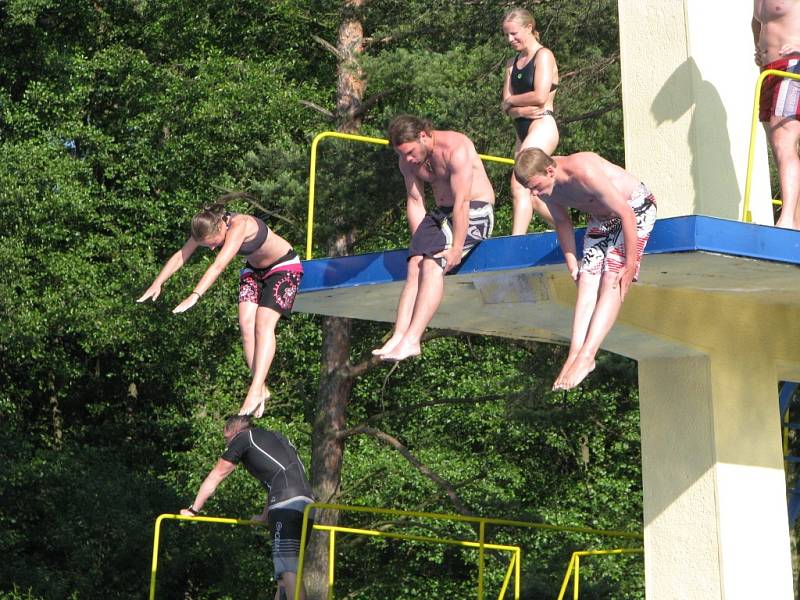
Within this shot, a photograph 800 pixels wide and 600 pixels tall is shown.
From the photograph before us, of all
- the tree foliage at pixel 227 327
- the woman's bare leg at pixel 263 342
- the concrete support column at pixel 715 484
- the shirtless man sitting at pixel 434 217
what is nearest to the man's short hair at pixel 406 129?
the shirtless man sitting at pixel 434 217

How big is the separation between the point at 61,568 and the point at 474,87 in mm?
11033

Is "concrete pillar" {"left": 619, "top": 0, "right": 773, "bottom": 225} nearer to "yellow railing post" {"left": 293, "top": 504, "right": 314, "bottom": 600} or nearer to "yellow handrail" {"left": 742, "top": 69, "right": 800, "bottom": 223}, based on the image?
"yellow handrail" {"left": 742, "top": 69, "right": 800, "bottom": 223}

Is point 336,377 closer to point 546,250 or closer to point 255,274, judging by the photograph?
point 255,274

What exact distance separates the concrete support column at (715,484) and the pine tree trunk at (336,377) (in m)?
11.8

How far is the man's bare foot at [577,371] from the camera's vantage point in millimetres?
6641

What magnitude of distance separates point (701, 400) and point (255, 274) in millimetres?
3074

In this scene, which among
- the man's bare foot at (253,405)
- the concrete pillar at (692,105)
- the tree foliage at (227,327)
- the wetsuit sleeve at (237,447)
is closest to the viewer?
the concrete pillar at (692,105)

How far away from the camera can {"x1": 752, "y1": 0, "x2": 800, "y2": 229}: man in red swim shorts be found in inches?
306

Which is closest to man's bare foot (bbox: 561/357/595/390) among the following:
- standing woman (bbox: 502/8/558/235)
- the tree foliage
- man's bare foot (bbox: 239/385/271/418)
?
standing woman (bbox: 502/8/558/235)

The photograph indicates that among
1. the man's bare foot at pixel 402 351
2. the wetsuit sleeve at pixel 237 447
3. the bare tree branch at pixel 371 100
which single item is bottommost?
the wetsuit sleeve at pixel 237 447

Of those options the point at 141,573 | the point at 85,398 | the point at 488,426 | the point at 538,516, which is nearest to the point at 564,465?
the point at 488,426

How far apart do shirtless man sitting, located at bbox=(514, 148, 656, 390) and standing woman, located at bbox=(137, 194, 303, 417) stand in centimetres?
257

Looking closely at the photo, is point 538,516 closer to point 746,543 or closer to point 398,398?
point 398,398

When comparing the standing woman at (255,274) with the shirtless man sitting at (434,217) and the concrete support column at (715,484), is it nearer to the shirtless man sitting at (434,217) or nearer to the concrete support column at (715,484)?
the shirtless man sitting at (434,217)
